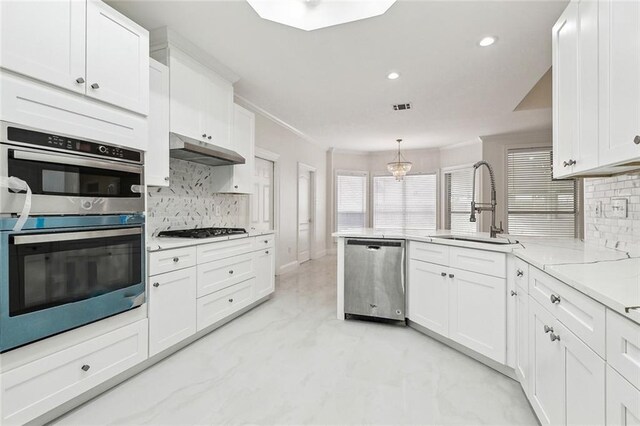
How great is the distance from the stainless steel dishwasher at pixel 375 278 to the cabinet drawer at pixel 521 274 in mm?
1020

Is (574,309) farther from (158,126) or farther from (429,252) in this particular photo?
(158,126)

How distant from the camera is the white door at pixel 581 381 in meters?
0.96

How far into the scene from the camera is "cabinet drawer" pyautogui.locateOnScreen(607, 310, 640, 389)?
0.79m

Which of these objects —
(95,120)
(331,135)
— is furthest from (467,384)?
(331,135)

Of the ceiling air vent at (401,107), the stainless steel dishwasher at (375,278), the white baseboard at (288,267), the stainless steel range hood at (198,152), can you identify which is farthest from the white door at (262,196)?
the ceiling air vent at (401,107)

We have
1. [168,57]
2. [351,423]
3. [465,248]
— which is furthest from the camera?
[168,57]

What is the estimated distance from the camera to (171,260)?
2.25 meters

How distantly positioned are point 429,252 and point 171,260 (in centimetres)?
211

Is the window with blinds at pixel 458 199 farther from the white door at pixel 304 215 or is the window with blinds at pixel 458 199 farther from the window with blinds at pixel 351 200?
the white door at pixel 304 215

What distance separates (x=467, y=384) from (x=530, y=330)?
0.59 metres

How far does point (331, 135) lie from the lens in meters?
5.96

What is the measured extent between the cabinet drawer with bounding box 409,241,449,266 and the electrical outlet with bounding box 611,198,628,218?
1.03 metres

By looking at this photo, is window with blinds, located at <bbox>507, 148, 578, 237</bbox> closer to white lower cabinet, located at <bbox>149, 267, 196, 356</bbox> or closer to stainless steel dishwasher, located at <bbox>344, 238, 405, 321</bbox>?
stainless steel dishwasher, located at <bbox>344, 238, 405, 321</bbox>

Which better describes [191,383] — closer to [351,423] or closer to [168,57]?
[351,423]
